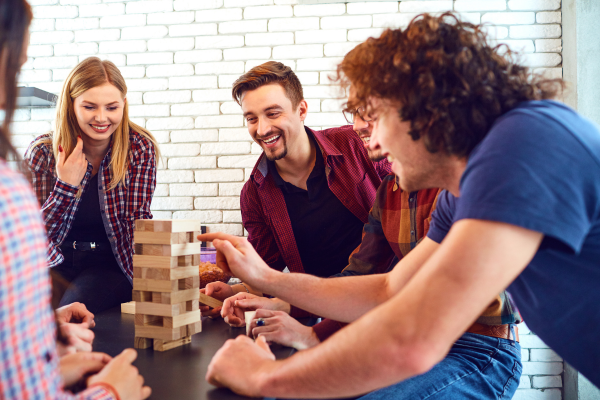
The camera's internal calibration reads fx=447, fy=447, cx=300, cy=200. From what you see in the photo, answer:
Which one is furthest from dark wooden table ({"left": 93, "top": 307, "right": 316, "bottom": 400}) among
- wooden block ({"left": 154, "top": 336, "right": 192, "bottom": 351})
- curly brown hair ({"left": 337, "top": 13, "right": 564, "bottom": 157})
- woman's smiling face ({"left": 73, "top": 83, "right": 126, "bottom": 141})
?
woman's smiling face ({"left": 73, "top": 83, "right": 126, "bottom": 141})

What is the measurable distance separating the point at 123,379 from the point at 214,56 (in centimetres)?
242

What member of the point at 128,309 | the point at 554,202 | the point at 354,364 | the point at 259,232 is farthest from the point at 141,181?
the point at 554,202

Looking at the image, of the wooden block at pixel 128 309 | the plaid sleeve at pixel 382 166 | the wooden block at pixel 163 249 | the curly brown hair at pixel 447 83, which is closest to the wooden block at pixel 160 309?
the wooden block at pixel 163 249

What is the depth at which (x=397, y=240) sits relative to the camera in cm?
166

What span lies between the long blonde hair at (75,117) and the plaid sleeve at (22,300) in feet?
5.57

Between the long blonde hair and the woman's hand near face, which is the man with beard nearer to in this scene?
the long blonde hair

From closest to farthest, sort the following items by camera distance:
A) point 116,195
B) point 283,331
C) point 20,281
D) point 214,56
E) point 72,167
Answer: point 20,281 → point 283,331 → point 72,167 → point 116,195 → point 214,56

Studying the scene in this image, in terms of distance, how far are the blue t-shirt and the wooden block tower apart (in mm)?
673

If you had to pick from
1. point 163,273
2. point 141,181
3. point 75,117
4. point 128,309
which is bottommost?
point 128,309

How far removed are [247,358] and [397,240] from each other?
0.95 m

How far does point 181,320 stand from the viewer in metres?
1.09

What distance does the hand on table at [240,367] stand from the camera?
2.58 ft

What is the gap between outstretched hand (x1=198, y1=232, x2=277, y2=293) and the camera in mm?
1154

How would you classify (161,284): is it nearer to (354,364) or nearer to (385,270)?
(354,364)
